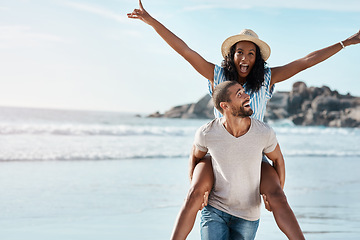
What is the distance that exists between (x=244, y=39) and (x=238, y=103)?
2.02 ft

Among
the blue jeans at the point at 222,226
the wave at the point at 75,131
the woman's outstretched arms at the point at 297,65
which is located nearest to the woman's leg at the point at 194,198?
the blue jeans at the point at 222,226

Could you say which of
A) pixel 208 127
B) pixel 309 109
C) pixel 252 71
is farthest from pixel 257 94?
pixel 309 109

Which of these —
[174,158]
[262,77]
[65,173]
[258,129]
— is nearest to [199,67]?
[262,77]

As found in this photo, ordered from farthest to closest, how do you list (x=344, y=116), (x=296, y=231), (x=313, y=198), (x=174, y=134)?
(x=344, y=116) < (x=174, y=134) < (x=313, y=198) < (x=296, y=231)

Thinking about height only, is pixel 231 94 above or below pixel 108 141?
above

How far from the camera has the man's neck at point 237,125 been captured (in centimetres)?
297

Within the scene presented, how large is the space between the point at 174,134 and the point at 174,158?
242 inches

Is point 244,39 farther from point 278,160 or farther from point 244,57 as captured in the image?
point 278,160

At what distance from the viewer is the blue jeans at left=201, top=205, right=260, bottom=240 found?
3.08 m

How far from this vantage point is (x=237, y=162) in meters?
3.00

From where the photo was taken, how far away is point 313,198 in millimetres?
6637

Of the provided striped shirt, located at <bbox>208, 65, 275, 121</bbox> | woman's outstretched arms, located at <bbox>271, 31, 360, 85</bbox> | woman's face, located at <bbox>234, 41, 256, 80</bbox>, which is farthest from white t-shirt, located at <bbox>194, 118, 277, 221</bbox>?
woman's outstretched arms, located at <bbox>271, 31, 360, 85</bbox>

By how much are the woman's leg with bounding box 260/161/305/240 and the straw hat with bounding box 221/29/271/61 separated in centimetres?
82

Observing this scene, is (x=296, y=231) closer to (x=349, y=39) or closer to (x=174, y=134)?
(x=349, y=39)
